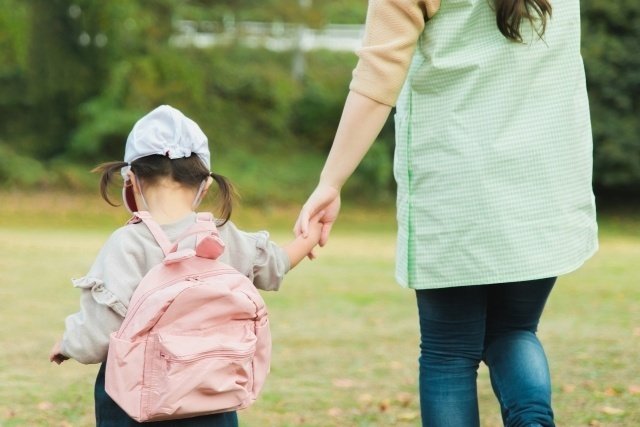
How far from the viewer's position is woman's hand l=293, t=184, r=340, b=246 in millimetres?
2594

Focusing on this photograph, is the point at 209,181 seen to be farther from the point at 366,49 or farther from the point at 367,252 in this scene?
the point at 367,252

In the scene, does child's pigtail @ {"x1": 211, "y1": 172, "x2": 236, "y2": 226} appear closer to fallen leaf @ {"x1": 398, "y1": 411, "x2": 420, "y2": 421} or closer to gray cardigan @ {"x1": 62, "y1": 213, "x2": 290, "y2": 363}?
gray cardigan @ {"x1": 62, "y1": 213, "x2": 290, "y2": 363}

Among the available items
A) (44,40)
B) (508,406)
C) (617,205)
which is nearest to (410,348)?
(508,406)

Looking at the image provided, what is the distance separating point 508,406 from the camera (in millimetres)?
2518

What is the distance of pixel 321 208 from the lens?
8.70 ft

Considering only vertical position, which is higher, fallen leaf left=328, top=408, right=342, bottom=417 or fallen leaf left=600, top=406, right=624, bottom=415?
fallen leaf left=600, top=406, right=624, bottom=415

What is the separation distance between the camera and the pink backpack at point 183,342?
230 centimetres

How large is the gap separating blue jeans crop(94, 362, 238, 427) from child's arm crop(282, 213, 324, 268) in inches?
16.8

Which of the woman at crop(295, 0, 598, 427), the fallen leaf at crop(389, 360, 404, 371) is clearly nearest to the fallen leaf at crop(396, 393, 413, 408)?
the fallen leaf at crop(389, 360, 404, 371)

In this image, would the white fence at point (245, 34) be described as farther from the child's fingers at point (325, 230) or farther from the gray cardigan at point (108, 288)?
the gray cardigan at point (108, 288)

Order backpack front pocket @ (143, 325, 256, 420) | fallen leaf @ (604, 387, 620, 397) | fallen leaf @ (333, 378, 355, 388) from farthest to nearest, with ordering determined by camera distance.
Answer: fallen leaf @ (333, 378, 355, 388)
fallen leaf @ (604, 387, 620, 397)
backpack front pocket @ (143, 325, 256, 420)

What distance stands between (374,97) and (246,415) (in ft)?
7.15

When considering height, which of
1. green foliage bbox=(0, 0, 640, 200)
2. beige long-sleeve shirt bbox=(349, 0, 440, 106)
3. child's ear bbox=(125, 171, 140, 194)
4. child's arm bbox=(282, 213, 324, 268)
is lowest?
green foliage bbox=(0, 0, 640, 200)

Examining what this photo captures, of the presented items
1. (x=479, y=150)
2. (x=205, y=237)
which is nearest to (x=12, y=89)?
(x=205, y=237)
